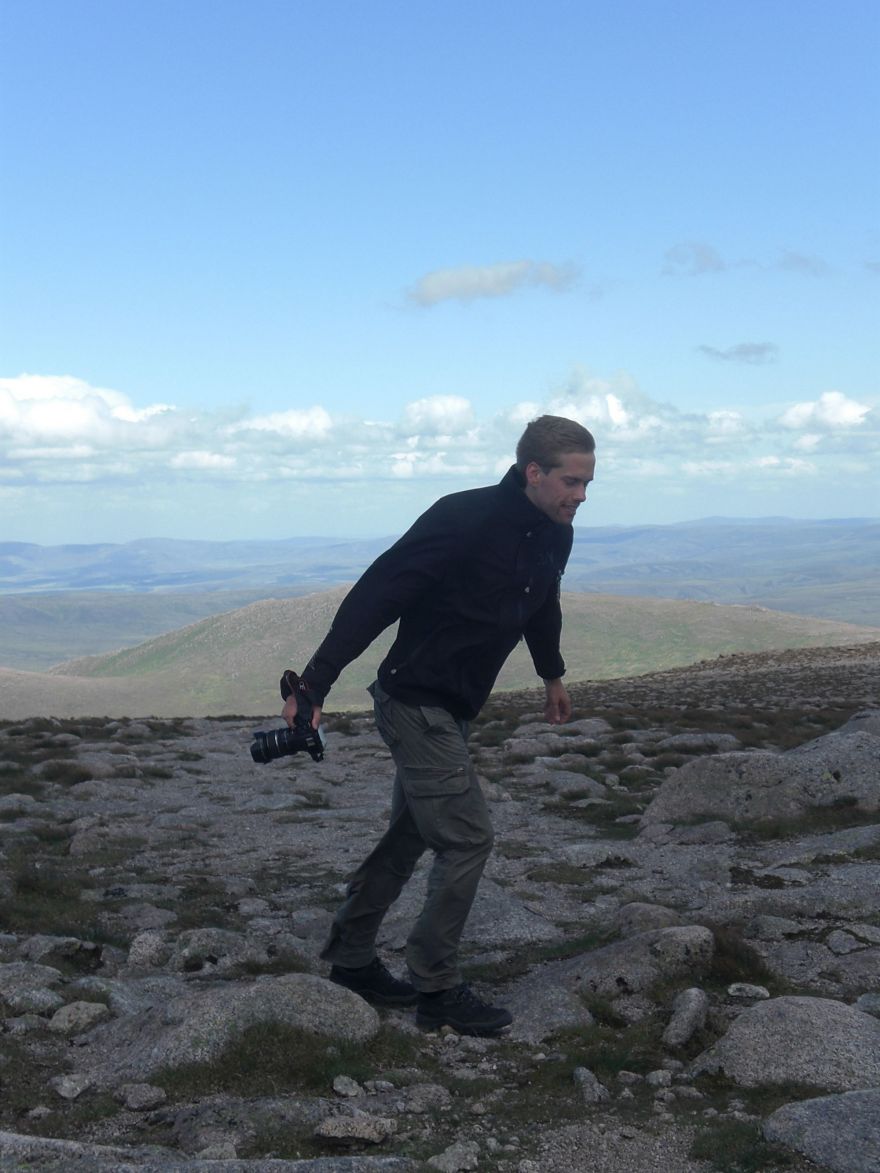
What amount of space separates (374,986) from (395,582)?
9.05 ft

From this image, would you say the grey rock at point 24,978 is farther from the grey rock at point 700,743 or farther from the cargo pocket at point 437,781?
the grey rock at point 700,743

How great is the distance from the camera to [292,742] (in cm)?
651

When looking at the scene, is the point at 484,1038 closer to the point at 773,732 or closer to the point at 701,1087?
the point at 701,1087

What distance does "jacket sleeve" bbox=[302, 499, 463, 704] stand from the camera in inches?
261

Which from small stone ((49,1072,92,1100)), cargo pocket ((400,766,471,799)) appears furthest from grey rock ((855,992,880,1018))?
small stone ((49,1072,92,1100))

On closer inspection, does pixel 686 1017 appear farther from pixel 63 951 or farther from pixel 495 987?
pixel 63 951

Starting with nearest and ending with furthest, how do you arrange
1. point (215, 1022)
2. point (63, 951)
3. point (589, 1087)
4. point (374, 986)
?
point (589, 1087)
point (215, 1022)
point (374, 986)
point (63, 951)

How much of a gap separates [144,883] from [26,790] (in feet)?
22.3

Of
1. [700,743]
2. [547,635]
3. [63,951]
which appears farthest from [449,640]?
[700,743]

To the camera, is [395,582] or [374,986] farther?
[374,986]

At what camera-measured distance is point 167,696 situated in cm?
19400

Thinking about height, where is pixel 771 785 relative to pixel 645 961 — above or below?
below

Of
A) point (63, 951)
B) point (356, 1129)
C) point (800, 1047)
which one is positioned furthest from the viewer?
point (63, 951)

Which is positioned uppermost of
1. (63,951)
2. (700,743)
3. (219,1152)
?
(219,1152)
